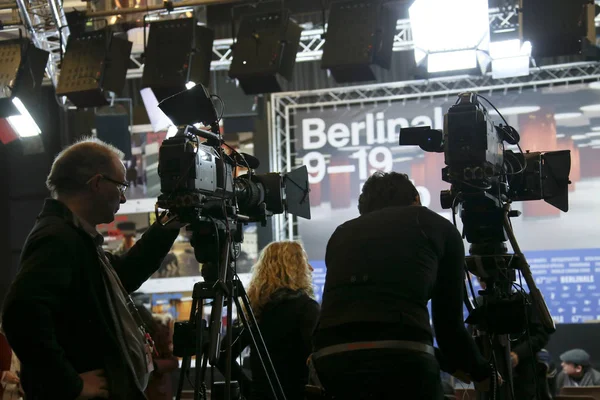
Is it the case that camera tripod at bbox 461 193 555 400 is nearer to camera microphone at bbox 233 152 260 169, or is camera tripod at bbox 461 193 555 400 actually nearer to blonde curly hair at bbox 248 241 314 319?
camera microphone at bbox 233 152 260 169

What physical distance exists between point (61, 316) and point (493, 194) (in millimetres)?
1428

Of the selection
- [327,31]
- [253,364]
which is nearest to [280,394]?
[253,364]

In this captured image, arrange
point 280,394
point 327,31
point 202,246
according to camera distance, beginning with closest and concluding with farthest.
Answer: point 202,246, point 280,394, point 327,31

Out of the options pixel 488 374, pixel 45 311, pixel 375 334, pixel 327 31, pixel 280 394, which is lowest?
pixel 280 394

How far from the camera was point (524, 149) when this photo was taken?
6.00 meters

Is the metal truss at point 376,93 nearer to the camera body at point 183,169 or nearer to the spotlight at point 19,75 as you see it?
the spotlight at point 19,75

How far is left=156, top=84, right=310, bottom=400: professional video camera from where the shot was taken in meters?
2.50

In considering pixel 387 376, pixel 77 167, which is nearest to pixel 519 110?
pixel 387 376

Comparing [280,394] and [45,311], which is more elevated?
[45,311]

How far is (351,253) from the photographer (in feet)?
7.60

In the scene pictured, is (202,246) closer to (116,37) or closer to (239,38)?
(239,38)

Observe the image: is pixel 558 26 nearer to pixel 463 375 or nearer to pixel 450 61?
pixel 450 61

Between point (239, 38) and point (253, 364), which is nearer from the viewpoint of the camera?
point (253, 364)

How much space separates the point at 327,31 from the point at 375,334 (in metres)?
2.89
